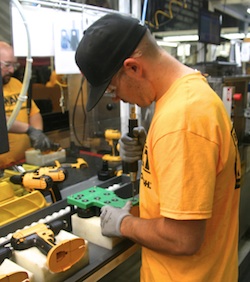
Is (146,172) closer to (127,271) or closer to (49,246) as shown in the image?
(49,246)

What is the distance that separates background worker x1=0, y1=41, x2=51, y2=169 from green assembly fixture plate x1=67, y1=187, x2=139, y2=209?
0.73 m

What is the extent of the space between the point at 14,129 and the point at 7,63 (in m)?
0.39

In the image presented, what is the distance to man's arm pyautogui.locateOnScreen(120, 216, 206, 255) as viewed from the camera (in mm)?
721

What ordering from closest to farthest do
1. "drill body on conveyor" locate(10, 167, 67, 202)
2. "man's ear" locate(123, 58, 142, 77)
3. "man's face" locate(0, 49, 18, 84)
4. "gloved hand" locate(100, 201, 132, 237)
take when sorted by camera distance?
"man's ear" locate(123, 58, 142, 77) < "gloved hand" locate(100, 201, 132, 237) < "drill body on conveyor" locate(10, 167, 67, 202) < "man's face" locate(0, 49, 18, 84)

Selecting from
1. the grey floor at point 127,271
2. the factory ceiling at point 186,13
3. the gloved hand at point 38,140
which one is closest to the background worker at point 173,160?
the grey floor at point 127,271

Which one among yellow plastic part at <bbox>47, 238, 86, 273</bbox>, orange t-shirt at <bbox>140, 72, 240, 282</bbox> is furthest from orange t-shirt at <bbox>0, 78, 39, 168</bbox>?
orange t-shirt at <bbox>140, 72, 240, 282</bbox>

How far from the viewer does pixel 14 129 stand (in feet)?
6.15

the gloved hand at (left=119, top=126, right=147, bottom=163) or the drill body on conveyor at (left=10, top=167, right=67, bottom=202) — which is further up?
the gloved hand at (left=119, top=126, right=147, bottom=163)

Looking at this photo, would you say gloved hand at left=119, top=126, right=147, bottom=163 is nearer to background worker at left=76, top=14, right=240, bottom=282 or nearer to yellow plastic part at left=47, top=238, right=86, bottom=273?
background worker at left=76, top=14, right=240, bottom=282

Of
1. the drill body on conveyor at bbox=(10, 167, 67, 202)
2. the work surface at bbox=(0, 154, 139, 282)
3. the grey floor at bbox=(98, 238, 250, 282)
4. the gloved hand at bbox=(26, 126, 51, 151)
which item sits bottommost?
the grey floor at bbox=(98, 238, 250, 282)

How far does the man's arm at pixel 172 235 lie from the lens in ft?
2.36

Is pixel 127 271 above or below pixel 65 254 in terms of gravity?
below

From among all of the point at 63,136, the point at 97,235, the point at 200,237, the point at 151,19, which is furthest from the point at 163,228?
the point at 151,19

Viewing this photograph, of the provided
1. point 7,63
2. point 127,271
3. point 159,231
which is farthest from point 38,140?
point 159,231
